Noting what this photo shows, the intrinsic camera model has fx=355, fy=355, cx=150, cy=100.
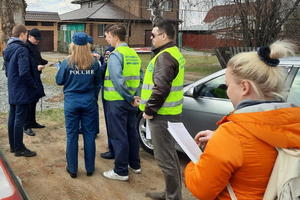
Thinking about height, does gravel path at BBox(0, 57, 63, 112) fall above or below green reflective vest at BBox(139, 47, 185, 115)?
below

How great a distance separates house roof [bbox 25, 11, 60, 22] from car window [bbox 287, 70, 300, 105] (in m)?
35.1

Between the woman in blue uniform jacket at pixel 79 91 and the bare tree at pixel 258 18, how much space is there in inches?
378

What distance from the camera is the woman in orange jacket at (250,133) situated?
153 cm

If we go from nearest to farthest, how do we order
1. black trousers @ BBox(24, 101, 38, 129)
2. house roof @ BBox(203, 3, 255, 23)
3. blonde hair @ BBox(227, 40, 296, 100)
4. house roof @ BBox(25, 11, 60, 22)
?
blonde hair @ BBox(227, 40, 296, 100) < black trousers @ BBox(24, 101, 38, 129) < house roof @ BBox(203, 3, 255, 23) < house roof @ BBox(25, 11, 60, 22)

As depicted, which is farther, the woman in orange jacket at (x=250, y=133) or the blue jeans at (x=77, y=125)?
the blue jeans at (x=77, y=125)

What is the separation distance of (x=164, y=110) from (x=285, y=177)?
6.92ft

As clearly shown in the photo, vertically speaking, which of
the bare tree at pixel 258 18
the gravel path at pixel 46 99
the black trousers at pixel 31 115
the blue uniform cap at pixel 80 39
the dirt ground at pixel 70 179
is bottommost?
the dirt ground at pixel 70 179

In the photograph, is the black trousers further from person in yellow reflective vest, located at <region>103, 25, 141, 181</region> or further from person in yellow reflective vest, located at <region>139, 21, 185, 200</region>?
person in yellow reflective vest, located at <region>139, 21, 185, 200</region>

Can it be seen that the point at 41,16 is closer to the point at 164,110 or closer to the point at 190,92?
the point at 190,92

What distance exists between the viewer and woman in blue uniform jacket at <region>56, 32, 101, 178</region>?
421 cm

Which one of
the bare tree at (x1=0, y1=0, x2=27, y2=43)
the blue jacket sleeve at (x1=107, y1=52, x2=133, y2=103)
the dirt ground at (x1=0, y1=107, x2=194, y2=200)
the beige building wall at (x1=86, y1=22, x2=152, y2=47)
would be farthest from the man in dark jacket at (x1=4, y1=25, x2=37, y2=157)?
the beige building wall at (x1=86, y1=22, x2=152, y2=47)

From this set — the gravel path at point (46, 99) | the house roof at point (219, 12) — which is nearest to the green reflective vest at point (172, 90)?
the gravel path at point (46, 99)

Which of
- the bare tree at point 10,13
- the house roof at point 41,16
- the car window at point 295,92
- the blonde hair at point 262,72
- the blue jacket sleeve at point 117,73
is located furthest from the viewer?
the house roof at point 41,16

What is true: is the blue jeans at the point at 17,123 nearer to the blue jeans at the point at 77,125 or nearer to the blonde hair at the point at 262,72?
the blue jeans at the point at 77,125
